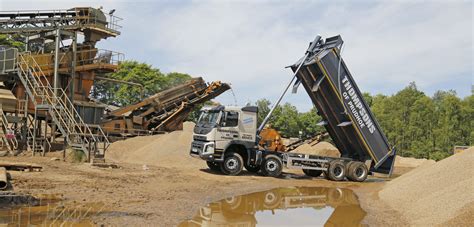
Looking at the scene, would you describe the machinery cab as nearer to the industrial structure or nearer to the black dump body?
the black dump body

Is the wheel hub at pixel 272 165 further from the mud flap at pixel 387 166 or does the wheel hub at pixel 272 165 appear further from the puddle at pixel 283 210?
the mud flap at pixel 387 166

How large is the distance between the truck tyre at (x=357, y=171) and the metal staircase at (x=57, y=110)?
983cm

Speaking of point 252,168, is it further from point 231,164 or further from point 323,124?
point 323,124

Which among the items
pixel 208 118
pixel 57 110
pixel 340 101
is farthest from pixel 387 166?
pixel 57 110

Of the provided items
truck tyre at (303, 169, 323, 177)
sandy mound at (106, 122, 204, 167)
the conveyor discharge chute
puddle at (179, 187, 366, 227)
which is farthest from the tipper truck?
the conveyor discharge chute

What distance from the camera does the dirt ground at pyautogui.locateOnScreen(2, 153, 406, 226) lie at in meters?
8.77

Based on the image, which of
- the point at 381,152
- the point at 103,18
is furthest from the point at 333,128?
the point at 103,18

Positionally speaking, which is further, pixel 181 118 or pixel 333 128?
pixel 181 118

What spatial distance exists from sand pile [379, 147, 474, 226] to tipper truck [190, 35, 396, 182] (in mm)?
4102

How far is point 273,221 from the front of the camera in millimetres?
9164

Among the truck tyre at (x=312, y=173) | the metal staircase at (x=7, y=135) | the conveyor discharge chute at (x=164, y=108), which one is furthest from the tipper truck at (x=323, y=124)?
the conveyor discharge chute at (x=164, y=108)

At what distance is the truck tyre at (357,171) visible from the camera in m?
17.9

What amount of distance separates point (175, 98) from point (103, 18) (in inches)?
254

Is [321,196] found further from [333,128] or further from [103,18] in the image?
[103,18]
